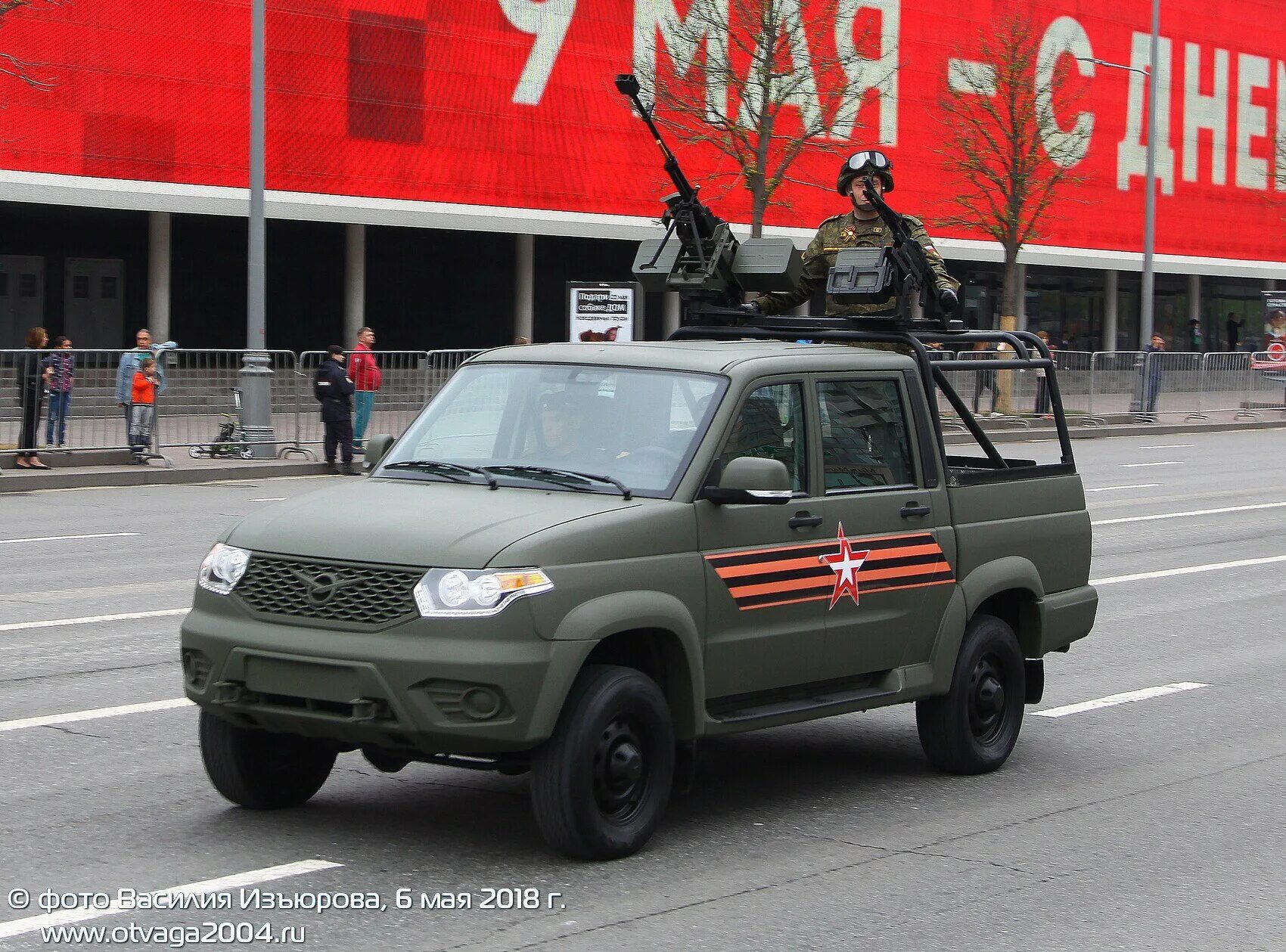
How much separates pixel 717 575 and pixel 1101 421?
3460 centimetres

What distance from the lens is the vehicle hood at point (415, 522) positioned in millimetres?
5938

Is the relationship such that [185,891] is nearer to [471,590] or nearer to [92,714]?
[471,590]

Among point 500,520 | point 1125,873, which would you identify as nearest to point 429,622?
point 500,520

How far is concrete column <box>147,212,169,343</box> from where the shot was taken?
38812 millimetres

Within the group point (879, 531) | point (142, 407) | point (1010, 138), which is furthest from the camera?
point (1010, 138)

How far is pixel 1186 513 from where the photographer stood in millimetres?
20531

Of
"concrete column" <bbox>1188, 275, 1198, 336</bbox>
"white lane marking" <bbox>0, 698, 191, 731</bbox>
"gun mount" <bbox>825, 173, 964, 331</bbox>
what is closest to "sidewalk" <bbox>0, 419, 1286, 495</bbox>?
"white lane marking" <bbox>0, 698, 191, 731</bbox>

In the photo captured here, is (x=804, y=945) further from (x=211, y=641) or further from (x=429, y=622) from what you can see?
(x=211, y=641)

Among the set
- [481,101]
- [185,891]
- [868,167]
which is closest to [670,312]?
[481,101]

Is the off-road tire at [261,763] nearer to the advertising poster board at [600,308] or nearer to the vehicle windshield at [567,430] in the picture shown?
the vehicle windshield at [567,430]

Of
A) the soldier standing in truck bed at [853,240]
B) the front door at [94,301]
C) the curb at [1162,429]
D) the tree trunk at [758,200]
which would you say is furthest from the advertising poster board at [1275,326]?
the soldier standing in truck bed at [853,240]

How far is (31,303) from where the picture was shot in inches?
1566

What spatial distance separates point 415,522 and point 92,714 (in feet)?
10.6

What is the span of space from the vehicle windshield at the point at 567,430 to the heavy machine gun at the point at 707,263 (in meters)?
1.29
